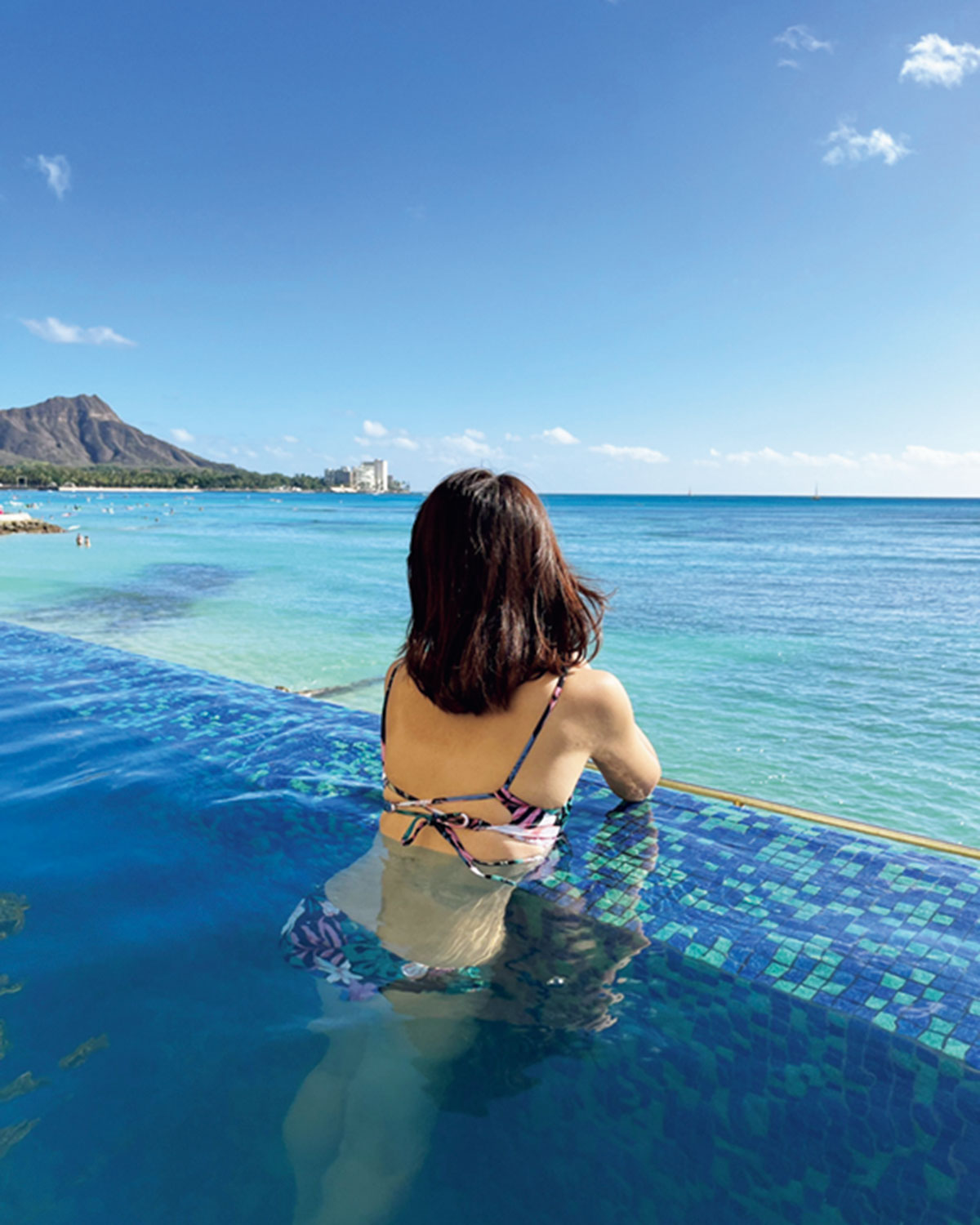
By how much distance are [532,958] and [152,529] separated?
4945 cm

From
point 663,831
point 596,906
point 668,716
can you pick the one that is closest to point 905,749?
point 668,716

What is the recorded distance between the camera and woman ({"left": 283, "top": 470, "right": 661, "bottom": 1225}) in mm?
1784

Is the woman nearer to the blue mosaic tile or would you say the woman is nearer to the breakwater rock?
the blue mosaic tile

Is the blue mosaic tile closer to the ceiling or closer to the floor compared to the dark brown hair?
closer to the floor

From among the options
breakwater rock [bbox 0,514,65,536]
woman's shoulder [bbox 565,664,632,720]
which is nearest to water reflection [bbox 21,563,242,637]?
woman's shoulder [bbox 565,664,632,720]

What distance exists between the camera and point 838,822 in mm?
3357

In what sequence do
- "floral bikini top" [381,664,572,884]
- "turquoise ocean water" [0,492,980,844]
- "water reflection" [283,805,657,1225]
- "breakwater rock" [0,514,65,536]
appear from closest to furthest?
1. "water reflection" [283,805,657,1225]
2. "floral bikini top" [381,664,572,884]
3. "turquoise ocean water" [0,492,980,844]
4. "breakwater rock" [0,514,65,536]

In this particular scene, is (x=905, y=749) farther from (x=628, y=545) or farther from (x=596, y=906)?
(x=628, y=545)

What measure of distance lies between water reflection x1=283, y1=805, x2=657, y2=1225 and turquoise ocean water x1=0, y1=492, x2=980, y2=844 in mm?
1110

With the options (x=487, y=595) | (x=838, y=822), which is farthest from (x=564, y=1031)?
(x=838, y=822)

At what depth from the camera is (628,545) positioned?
133 feet

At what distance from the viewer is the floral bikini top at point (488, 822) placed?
7.12 feet

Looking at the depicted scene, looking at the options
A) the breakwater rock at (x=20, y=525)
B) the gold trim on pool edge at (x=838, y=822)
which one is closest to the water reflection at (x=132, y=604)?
the gold trim on pool edge at (x=838, y=822)

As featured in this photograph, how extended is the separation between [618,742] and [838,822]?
166cm
